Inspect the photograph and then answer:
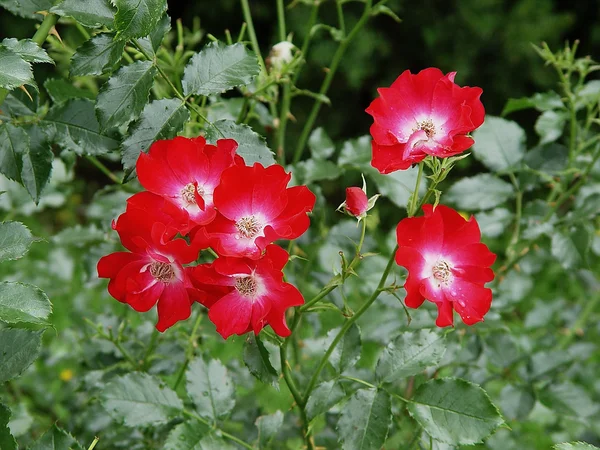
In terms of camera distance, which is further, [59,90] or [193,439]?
[59,90]

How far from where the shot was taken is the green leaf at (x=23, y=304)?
0.77m

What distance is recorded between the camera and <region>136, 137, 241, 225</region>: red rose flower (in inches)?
32.8

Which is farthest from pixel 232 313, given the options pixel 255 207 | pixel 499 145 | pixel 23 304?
pixel 499 145

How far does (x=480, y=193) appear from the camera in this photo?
4.79 ft

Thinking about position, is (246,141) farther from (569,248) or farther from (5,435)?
(569,248)

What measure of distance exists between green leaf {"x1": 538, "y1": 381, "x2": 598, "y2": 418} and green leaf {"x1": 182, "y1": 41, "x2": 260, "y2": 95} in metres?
0.99

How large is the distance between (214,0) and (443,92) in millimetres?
2691

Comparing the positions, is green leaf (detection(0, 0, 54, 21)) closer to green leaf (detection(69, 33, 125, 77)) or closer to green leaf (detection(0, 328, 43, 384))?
green leaf (detection(69, 33, 125, 77))

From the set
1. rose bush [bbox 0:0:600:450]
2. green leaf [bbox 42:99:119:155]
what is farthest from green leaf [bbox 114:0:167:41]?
green leaf [bbox 42:99:119:155]

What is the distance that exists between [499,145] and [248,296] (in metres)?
0.86

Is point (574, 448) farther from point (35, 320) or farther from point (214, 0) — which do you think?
point (214, 0)

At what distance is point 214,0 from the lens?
3.36 metres

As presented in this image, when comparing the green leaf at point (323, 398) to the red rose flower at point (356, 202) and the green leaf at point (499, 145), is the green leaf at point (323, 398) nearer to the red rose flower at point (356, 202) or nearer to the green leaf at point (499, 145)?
the red rose flower at point (356, 202)

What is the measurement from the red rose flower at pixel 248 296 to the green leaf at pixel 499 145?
2.59 ft
